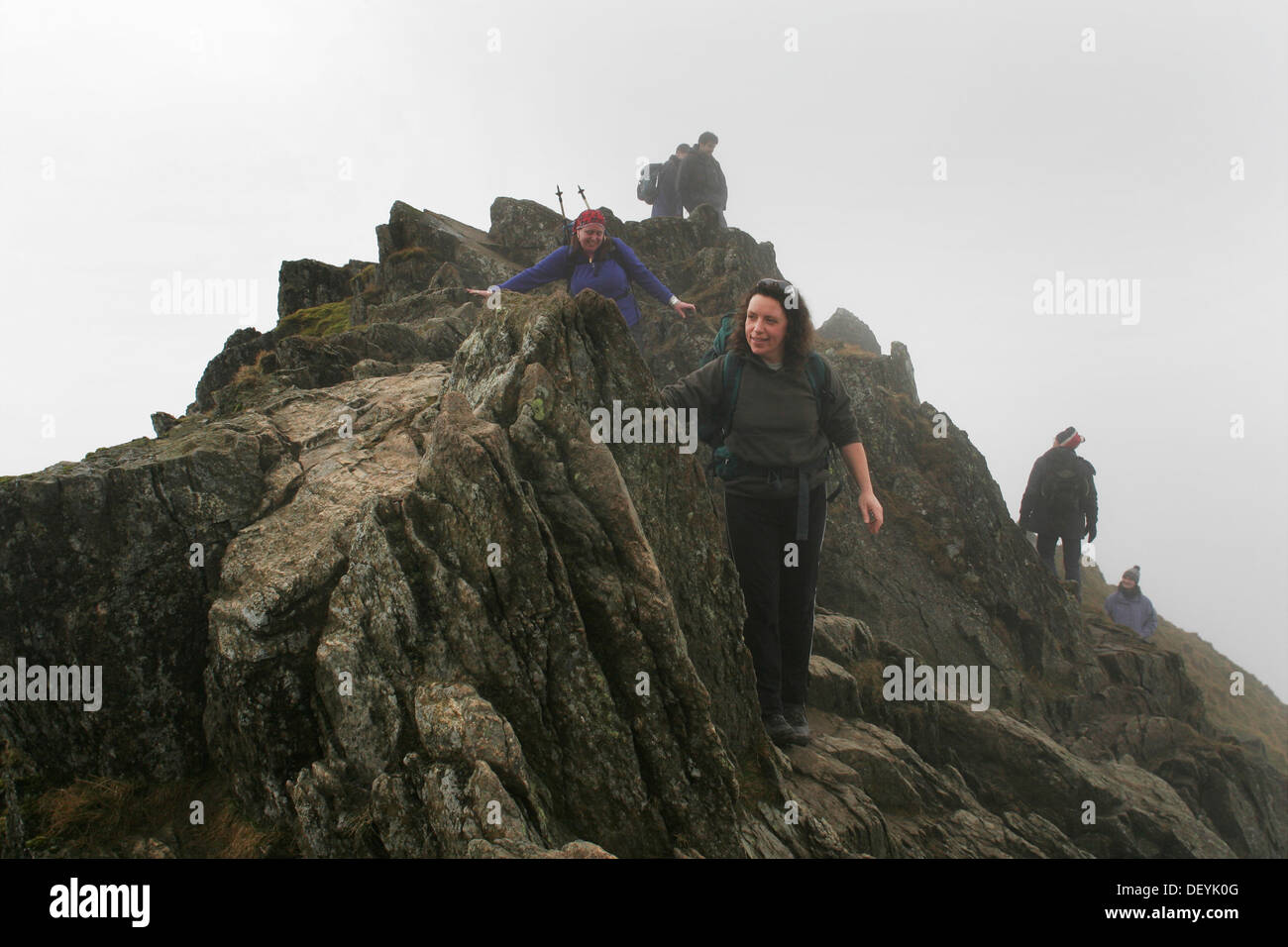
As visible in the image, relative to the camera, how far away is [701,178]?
3319cm

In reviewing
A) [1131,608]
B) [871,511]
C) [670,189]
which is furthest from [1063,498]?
[670,189]

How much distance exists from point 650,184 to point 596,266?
72.9 ft

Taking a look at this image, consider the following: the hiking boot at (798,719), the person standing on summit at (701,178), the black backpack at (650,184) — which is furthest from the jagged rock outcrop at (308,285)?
the hiking boot at (798,719)

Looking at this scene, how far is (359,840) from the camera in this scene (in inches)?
276

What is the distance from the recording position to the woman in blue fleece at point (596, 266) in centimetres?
1420

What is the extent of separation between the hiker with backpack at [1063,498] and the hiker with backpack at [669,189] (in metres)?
18.9

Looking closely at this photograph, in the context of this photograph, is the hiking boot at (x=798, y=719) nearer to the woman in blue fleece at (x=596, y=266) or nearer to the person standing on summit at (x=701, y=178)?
the woman in blue fleece at (x=596, y=266)

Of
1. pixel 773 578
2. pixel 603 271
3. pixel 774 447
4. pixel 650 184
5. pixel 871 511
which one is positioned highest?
pixel 650 184

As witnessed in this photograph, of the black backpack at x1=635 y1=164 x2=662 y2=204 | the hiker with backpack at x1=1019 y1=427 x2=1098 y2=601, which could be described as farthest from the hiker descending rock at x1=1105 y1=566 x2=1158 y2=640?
the black backpack at x1=635 y1=164 x2=662 y2=204

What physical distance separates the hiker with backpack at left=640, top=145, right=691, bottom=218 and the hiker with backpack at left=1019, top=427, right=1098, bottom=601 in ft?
62.0

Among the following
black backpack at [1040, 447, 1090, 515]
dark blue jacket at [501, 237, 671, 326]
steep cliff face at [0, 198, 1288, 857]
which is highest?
dark blue jacket at [501, 237, 671, 326]

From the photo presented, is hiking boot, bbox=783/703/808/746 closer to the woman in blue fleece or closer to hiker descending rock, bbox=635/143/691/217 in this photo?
the woman in blue fleece

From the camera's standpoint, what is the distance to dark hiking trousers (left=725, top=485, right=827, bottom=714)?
9977 mm

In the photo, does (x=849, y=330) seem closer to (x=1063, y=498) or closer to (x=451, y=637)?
(x=1063, y=498)
